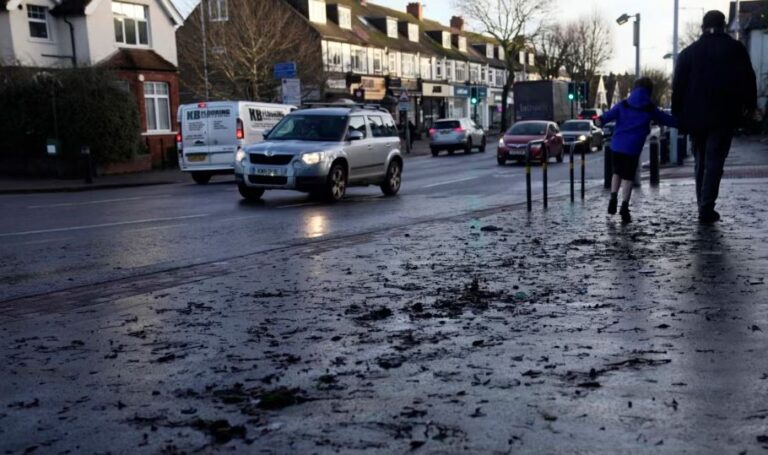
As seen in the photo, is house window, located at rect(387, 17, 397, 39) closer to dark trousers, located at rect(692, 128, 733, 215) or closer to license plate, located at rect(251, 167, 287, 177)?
license plate, located at rect(251, 167, 287, 177)

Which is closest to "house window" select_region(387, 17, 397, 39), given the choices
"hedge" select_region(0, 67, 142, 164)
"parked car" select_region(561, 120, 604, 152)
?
"parked car" select_region(561, 120, 604, 152)

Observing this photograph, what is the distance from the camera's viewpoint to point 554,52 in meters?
93.8

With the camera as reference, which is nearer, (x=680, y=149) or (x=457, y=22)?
(x=680, y=149)

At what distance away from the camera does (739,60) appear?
904cm

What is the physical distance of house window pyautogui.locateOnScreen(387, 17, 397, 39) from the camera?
68.4 metres

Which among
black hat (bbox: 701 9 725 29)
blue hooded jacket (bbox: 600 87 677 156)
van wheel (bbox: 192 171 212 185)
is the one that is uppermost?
black hat (bbox: 701 9 725 29)

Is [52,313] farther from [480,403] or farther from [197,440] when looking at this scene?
[480,403]

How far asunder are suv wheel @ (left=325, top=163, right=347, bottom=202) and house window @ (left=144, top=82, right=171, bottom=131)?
22.1m

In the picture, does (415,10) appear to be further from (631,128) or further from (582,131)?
(631,128)

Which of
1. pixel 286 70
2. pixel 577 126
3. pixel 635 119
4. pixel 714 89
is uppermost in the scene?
pixel 286 70

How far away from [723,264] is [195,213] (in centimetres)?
949

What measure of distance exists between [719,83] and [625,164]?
178cm

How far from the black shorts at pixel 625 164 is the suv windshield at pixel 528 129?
19.3 m

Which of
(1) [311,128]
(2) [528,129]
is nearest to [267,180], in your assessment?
(1) [311,128]
